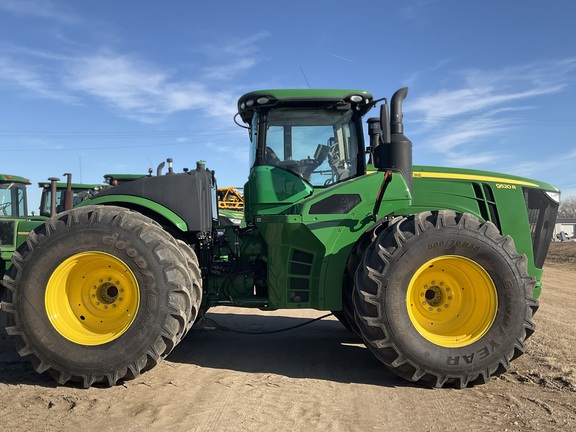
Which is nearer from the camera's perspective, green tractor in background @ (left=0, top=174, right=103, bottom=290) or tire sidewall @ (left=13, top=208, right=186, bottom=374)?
tire sidewall @ (left=13, top=208, right=186, bottom=374)

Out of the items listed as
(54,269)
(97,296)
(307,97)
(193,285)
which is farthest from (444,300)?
(54,269)

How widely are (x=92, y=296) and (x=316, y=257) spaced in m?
2.03

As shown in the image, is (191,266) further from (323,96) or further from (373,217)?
(323,96)

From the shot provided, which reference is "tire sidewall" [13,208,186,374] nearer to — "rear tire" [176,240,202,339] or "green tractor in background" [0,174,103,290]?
"rear tire" [176,240,202,339]

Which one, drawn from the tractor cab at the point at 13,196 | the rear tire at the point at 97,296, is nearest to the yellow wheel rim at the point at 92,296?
the rear tire at the point at 97,296

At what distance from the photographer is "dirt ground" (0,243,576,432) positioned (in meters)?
3.05

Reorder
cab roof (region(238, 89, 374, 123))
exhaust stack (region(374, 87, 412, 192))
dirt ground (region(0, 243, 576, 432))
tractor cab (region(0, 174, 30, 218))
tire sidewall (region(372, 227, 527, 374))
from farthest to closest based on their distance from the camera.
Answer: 1. tractor cab (region(0, 174, 30, 218))
2. cab roof (region(238, 89, 374, 123))
3. exhaust stack (region(374, 87, 412, 192))
4. tire sidewall (region(372, 227, 527, 374))
5. dirt ground (region(0, 243, 576, 432))

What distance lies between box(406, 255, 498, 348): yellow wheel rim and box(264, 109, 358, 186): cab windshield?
1.31 meters

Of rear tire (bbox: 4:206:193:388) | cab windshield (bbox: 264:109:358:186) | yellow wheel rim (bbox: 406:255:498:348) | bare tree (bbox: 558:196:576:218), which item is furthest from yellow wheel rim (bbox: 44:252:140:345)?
bare tree (bbox: 558:196:576:218)

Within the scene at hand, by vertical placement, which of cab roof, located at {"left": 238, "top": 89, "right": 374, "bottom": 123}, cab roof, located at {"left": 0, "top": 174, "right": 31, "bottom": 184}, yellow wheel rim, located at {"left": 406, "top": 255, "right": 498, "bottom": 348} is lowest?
yellow wheel rim, located at {"left": 406, "top": 255, "right": 498, "bottom": 348}

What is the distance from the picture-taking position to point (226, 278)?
465 centimetres

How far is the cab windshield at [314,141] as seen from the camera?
15.1 feet

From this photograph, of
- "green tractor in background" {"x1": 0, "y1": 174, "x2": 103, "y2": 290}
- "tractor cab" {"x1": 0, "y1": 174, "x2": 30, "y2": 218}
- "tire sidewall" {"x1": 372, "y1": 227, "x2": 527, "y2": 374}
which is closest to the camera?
"tire sidewall" {"x1": 372, "y1": 227, "x2": 527, "y2": 374}

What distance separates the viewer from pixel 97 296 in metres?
3.99
